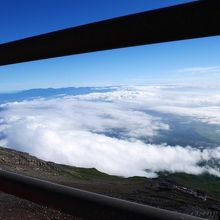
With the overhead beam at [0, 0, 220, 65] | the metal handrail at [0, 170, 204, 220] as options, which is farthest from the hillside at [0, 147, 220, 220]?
the overhead beam at [0, 0, 220, 65]

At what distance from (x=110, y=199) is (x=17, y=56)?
94cm

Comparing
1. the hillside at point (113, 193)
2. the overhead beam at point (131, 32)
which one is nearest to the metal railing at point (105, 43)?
the overhead beam at point (131, 32)

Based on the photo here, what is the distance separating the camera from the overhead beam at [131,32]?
135 centimetres

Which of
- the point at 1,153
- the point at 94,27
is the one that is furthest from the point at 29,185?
the point at 1,153

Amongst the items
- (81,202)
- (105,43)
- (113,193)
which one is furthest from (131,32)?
(113,193)

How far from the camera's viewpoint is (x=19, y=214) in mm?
29344

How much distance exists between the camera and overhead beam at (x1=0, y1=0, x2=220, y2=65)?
4.44ft

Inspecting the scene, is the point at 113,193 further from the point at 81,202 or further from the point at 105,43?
the point at 105,43

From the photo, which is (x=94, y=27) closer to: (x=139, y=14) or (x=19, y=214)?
(x=139, y=14)

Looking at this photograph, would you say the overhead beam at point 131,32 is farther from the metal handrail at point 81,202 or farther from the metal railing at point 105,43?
the metal handrail at point 81,202

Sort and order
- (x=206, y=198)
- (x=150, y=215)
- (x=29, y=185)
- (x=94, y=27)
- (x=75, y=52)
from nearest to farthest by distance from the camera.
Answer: (x=150, y=215)
(x=94, y=27)
(x=75, y=52)
(x=29, y=185)
(x=206, y=198)

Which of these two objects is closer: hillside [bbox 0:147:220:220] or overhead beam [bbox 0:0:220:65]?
overhead beam [bbox 0:0:220:65]

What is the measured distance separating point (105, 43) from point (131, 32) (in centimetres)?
17

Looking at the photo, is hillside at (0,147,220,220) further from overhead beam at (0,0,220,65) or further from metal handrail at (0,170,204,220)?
overhead beam at (0,0,220,65)
